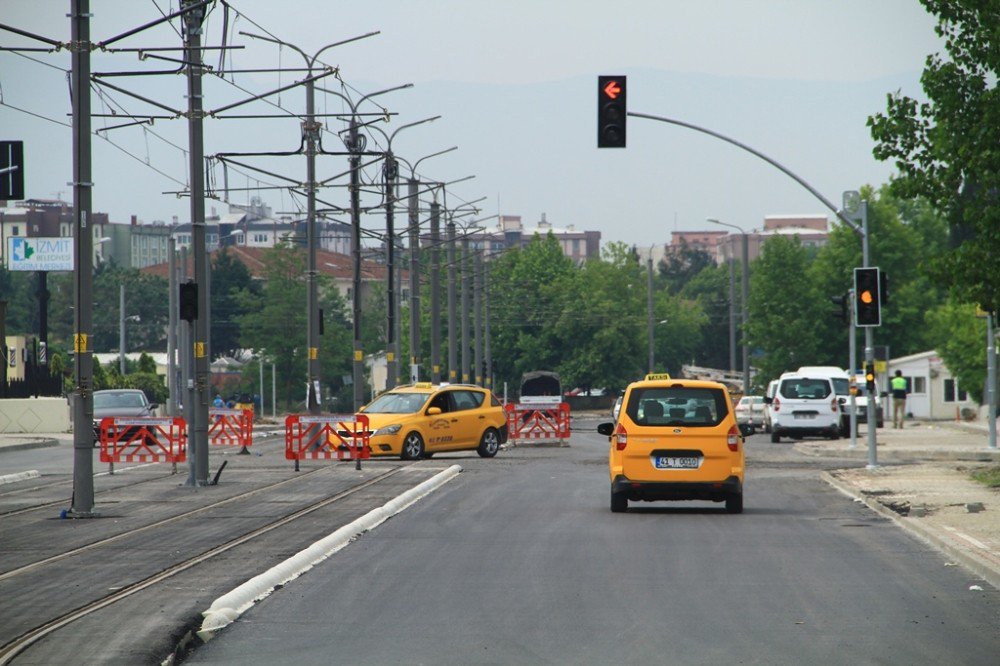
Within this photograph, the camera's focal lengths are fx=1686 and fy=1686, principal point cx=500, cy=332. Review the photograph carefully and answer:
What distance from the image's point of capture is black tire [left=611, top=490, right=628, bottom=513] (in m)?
21.0

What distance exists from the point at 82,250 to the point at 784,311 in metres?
72.2

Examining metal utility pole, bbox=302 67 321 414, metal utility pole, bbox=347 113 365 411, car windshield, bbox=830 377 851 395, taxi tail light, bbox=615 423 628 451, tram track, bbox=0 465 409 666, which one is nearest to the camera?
tram track, bbox=0 465 409 666

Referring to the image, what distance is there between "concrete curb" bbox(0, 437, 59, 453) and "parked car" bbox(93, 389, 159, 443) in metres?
1.69

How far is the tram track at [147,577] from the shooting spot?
10.5 metres

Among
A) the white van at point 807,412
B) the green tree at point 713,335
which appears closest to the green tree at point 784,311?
the white van at point 807,412

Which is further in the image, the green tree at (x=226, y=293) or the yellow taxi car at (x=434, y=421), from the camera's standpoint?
the green tree at (x=226, y=293)

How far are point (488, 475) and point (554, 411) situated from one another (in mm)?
17666

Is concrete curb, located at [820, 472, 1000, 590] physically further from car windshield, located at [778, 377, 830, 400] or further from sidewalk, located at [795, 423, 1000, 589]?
car windshield, located at [778, 377, 830, 400]

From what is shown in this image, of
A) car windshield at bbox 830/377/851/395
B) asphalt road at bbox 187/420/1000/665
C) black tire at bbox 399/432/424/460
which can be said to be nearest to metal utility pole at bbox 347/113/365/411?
black tire at bbox 399/432/424/460

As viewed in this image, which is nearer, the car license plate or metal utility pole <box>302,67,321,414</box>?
the car license plate

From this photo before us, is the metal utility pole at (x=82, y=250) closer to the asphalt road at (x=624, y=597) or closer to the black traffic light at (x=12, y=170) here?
the asphalt road at (x=624, y=597)

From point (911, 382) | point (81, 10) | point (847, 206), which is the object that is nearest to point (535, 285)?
point (911, 382)

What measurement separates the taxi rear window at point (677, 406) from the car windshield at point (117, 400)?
29.9 meters

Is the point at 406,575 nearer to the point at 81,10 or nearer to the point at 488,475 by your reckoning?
the point at 81,10
